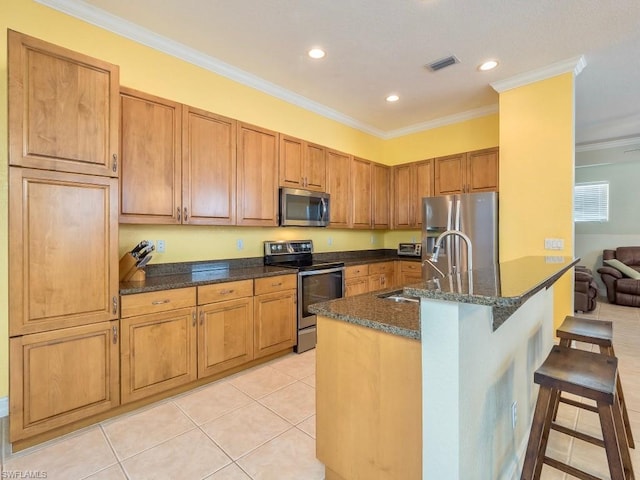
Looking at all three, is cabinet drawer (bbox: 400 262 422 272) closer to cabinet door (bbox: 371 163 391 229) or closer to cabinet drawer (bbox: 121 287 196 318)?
cabinet door (bbox: 371 163 391 229)

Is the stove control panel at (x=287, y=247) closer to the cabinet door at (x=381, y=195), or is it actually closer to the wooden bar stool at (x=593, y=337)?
the cabinet door at (x=381, y=195)

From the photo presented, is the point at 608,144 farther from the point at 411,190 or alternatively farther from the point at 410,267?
the point at 410,267

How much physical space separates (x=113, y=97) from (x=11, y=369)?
68.2 inches

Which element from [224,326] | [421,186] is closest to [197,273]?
[224,326]

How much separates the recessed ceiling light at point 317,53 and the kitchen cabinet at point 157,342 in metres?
2.37

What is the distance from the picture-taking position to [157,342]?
2.30m

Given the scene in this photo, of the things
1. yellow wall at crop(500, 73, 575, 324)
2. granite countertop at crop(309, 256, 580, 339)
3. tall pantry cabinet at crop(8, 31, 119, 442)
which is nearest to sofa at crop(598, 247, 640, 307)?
yellow wall at crop(500, 73, 575, 324)

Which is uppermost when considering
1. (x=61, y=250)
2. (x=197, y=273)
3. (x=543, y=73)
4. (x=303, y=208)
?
(x=543, y=73)

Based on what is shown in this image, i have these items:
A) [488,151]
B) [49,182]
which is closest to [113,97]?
[49,182]

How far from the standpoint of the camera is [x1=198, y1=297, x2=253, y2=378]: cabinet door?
8.38 feet

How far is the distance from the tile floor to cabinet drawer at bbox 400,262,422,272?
2286 millimetres

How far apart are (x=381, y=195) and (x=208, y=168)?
108 inches

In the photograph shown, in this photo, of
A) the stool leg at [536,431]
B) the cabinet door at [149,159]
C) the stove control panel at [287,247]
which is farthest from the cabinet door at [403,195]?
the stool leg at [536,431]

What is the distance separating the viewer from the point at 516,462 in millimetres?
1657
